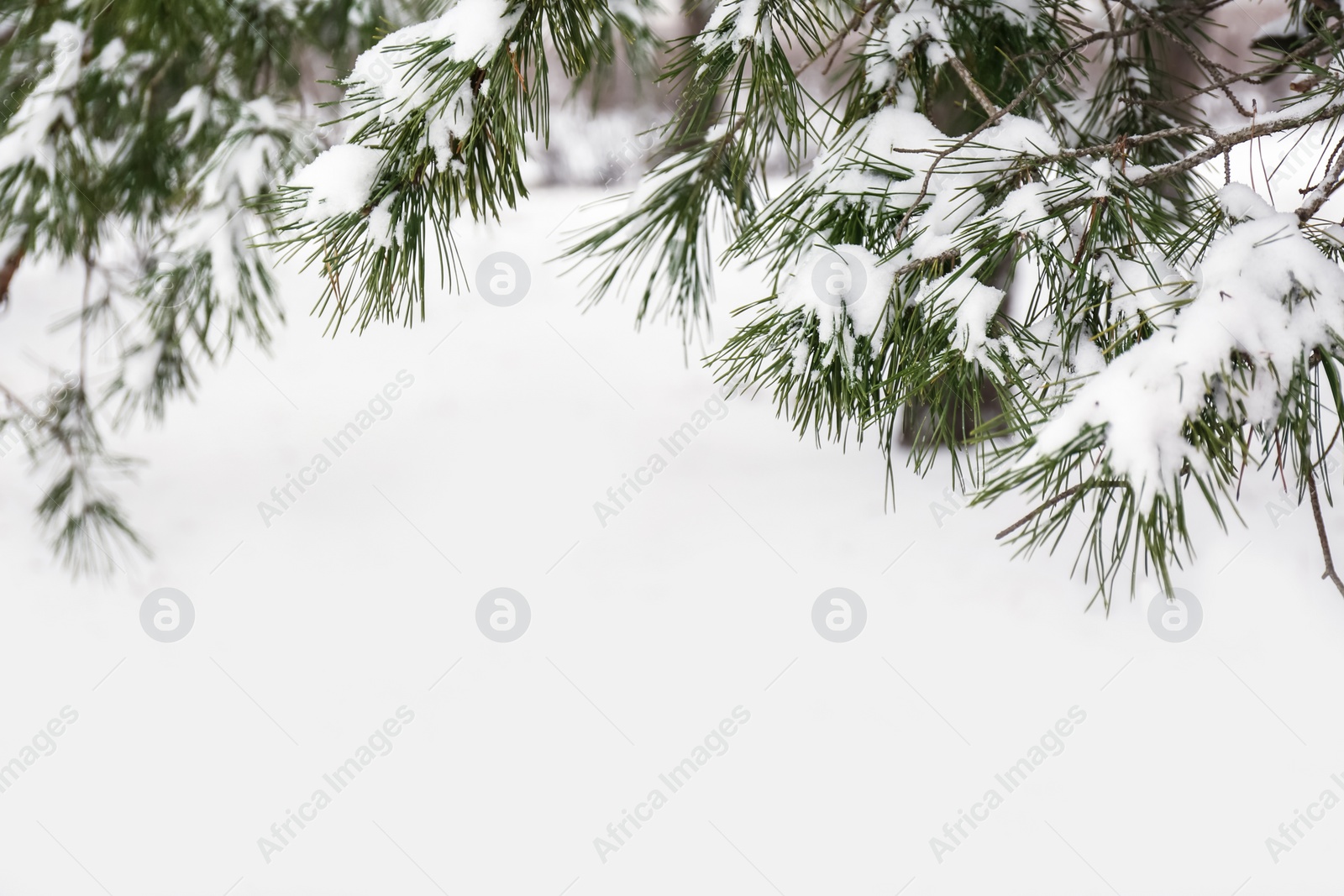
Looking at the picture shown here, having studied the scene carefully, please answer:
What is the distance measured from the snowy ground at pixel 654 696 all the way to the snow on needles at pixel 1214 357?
0.78m

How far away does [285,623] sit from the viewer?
2.07m

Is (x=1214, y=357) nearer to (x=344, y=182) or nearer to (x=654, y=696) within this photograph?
(x=344, y=182)

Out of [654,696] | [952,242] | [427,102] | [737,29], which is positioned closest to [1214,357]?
[952,242]

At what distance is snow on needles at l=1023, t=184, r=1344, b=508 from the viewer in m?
0.55

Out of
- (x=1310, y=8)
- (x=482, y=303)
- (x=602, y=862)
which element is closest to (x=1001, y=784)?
(x=602, y=862)

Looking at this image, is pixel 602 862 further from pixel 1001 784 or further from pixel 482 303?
pixel 482 303

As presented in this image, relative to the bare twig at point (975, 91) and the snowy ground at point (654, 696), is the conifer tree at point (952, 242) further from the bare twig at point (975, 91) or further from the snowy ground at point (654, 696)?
the snowy ground at point (654, 696)

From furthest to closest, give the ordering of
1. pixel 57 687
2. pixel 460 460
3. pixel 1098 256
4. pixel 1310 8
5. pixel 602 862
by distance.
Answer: pixel 460 460
pixel 57 687
pixel 602 862
pixel 1310 8
pixel 1098 256

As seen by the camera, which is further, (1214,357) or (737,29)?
(737,29)

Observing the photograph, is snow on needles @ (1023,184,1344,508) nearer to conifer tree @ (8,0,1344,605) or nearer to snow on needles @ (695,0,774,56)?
conifer tree @ (8,0,1344,605)

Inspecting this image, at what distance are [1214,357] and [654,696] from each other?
1.46 meters

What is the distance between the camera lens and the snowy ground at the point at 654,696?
151 cm

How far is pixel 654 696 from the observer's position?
5.94ft

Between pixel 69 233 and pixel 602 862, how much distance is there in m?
1.60
